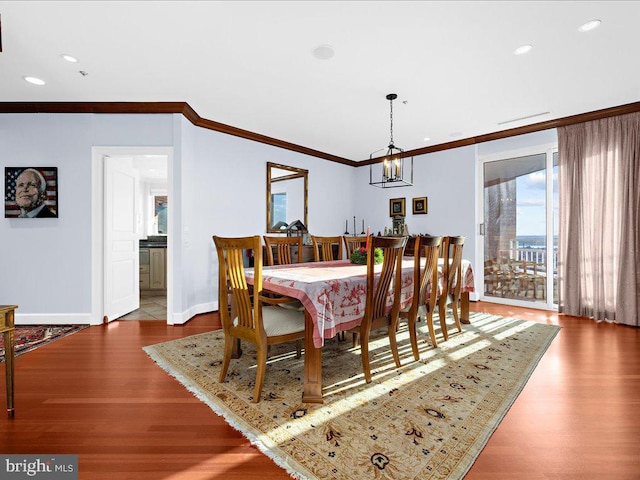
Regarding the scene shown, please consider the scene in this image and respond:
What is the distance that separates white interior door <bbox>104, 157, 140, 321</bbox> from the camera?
150 inches

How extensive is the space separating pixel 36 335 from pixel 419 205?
536cm

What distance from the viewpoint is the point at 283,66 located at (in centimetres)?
283

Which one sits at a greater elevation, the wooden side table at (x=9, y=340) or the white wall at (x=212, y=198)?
the white wall at (x=212, y=198)

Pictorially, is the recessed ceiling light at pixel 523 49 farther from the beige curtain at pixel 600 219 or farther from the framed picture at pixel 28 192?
the framed picture at pixel 28 192

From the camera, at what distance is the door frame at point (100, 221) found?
3.67m

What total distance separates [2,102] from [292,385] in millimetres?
4429

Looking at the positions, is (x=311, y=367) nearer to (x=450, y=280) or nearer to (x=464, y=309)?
(x=450, y=280)

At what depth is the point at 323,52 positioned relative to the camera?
261cm

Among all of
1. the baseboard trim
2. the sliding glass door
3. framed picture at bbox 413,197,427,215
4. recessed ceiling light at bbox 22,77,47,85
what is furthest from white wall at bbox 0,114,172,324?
the sliding glass door

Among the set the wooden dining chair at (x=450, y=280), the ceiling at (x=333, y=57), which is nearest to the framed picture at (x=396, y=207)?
the ceiling at (x=333, y=57)

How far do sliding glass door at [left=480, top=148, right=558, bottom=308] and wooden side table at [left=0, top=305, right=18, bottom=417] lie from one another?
524 centimetres

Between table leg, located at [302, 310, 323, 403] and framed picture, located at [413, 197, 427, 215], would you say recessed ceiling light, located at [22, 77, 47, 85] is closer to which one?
table leg, located at [302, 310, 323, 403]

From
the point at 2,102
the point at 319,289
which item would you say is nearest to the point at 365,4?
the point at 319,289

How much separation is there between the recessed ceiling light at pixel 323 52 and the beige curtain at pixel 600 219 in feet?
11.0
